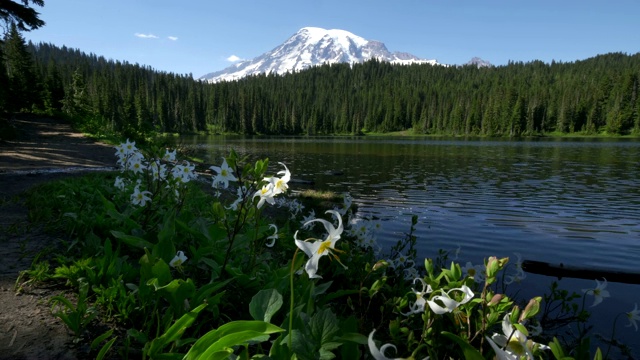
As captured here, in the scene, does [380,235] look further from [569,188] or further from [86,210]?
[569,188]

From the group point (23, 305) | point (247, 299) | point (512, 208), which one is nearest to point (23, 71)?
point (512, 208)

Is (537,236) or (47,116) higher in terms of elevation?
(47,116)

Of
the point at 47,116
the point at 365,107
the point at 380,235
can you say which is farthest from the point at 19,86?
the point at 365,107

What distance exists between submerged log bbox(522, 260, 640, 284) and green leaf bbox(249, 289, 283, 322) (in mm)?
7152

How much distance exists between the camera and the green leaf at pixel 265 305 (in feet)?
6.73

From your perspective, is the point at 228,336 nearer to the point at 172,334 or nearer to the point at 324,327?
the point at 324,327

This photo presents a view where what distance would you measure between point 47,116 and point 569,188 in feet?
162

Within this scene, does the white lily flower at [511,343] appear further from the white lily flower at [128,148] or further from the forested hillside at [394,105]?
the forested hillside at [394,105]

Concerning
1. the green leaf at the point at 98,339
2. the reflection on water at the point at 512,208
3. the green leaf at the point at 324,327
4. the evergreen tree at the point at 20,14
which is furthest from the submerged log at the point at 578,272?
the evergreen tree at the point at 20,14

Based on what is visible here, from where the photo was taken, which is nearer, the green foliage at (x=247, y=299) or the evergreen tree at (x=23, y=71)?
the green foliage at (x=247, y=299)

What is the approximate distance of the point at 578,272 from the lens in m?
7.09

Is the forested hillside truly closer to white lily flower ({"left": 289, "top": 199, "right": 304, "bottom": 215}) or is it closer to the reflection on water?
the reflection on water

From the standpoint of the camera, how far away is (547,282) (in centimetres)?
737

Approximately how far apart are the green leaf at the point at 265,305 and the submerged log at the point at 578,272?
7152 mm
